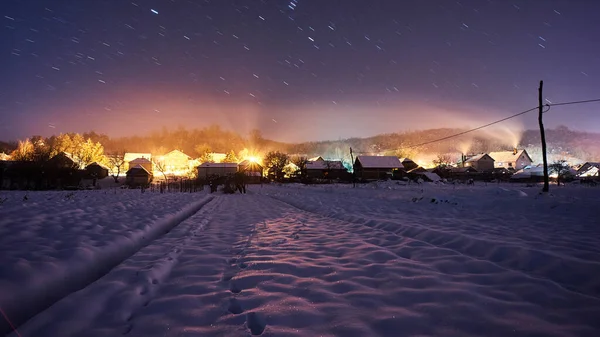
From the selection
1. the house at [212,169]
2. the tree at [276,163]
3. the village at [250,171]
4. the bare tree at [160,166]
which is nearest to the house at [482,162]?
the village at [250,171]

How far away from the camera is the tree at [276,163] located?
5896cm

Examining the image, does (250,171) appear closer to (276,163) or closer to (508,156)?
(276,163)

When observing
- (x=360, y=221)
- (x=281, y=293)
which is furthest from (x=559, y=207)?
(x=281, y=293)

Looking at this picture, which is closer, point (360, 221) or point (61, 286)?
point (61, 286)

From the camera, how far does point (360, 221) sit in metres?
8.59

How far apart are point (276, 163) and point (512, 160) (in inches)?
3192

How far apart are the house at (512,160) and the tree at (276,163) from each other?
253ft

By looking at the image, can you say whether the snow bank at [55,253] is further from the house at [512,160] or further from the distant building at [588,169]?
the house at [512,160]

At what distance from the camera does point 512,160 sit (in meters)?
91.6

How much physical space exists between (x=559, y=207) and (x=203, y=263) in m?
13.1

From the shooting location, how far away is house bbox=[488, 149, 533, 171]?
9131 cm

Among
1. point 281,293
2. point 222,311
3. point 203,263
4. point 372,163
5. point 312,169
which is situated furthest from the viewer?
point 312,169

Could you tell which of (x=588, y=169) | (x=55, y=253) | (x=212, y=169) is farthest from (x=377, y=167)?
(x=55, y=253)

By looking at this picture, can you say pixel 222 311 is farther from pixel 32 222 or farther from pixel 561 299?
pixel 32 222
